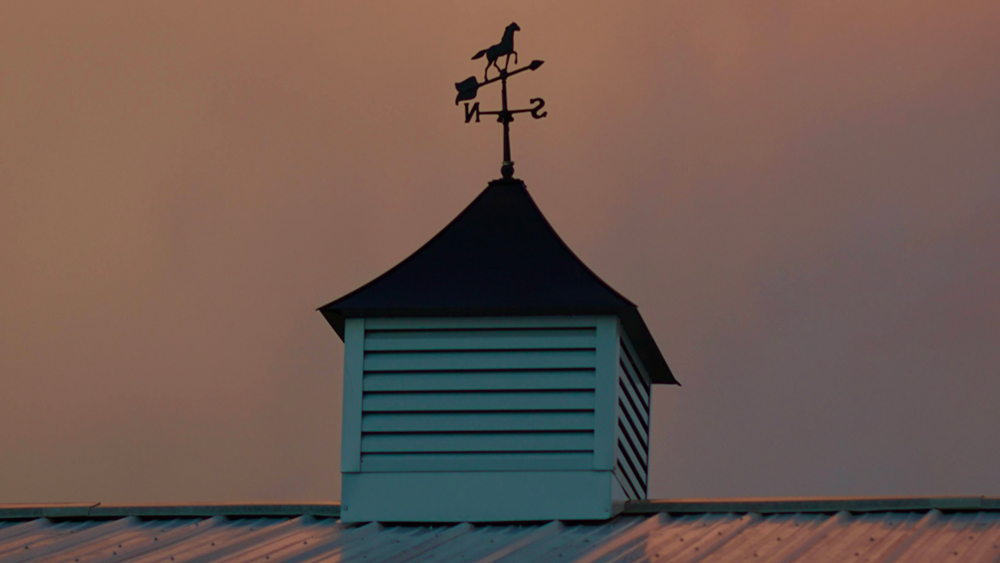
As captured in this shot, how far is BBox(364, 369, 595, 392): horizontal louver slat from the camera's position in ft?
37.7

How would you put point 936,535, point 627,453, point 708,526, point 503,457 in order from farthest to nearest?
point 627,453 → point 503,457 → point 708,526 → point 936,535

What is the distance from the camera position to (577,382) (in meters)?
→ 11.5

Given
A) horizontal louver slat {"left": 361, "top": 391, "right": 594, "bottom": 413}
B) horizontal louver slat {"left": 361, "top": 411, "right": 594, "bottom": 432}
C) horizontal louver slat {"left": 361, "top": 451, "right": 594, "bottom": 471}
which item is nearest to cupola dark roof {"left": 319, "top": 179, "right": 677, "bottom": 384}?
horizontal louver slat {"left": 361, "top": 391, "right": 594, "bottom": 413}

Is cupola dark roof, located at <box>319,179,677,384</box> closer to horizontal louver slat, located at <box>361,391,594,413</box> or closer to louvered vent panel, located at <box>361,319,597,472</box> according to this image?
louvered vent panel, located at <box>361,319,597,472</box>

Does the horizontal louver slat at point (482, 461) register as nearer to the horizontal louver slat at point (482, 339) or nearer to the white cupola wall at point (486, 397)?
the white cupola wall at point (486, 397)

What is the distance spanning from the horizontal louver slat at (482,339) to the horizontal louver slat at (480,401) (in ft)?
1.26

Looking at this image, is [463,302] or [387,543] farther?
[463,302]

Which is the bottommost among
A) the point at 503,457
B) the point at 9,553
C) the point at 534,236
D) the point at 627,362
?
the point at 9,553

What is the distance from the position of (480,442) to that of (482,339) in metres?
0.85

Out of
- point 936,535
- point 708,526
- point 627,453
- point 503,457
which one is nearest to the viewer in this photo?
point 936,535

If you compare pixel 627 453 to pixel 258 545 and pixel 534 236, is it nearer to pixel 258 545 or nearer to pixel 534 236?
pixel 534 236

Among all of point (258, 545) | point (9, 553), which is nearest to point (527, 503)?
point (258, 545)

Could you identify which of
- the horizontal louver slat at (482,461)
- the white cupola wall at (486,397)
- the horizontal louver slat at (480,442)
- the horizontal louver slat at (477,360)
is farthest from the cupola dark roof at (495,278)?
the horizontal louver slat at (482,461)

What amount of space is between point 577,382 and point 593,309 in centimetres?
60
